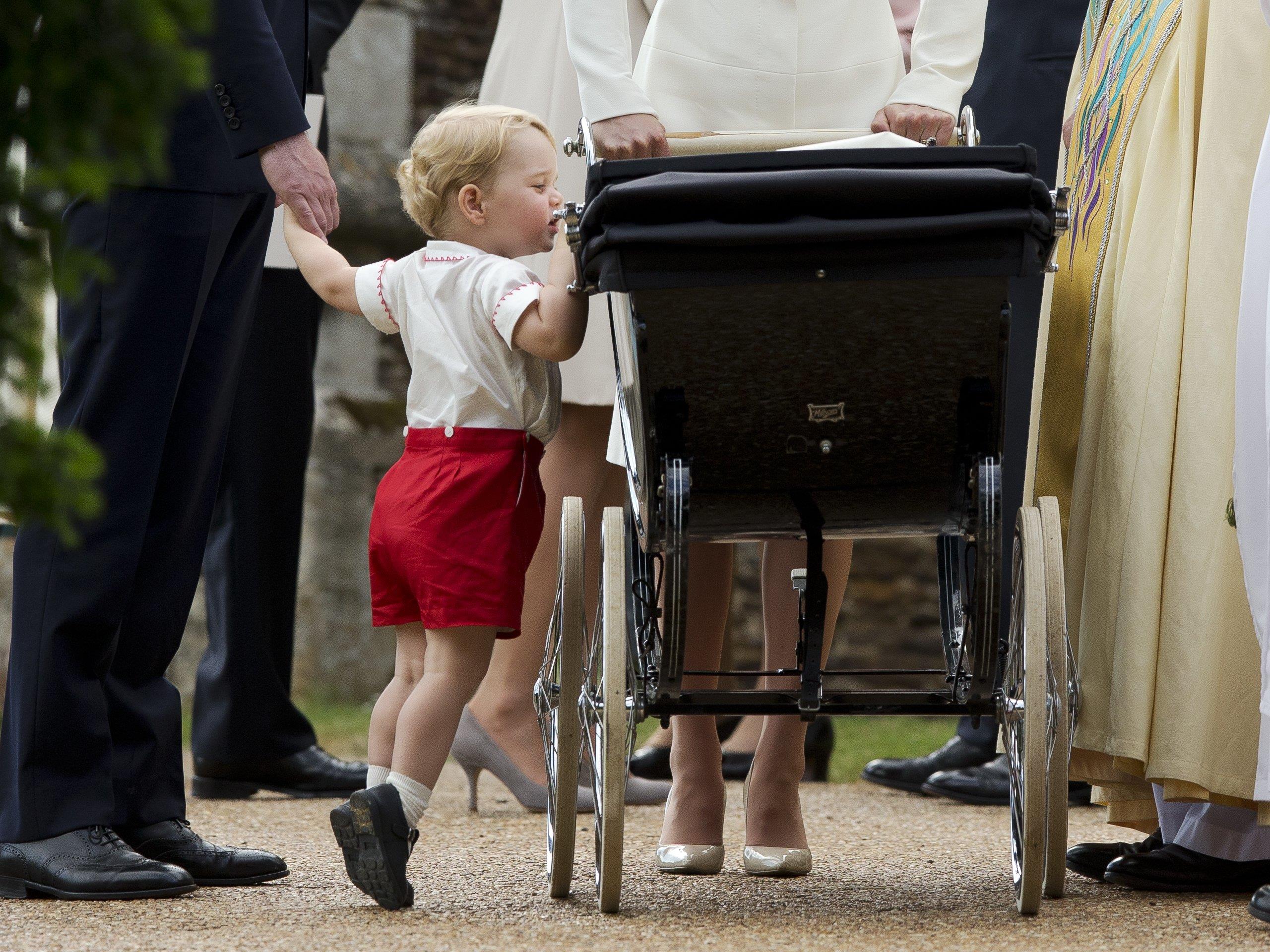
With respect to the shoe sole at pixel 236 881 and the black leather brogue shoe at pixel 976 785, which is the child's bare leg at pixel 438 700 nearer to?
the shoe sole at pixel 236 881

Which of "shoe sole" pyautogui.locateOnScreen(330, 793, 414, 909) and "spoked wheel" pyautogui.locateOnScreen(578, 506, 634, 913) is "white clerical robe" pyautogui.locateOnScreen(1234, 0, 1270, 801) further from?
"shoe sole" pyautogui.locateOnScreen(330, 793, 414, 909)

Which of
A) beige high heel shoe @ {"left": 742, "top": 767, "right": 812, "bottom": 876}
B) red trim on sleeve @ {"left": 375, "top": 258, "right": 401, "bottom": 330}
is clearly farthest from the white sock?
red trim on sleeve @ {"left": 375, "top": 258, "right": 401, "bottom": 330}

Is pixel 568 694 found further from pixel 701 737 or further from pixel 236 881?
pixel 236 881

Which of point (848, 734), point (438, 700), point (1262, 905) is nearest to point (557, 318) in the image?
point (438, 700)

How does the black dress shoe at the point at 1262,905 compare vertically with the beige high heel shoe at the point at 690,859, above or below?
above

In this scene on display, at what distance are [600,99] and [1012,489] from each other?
1.83 m

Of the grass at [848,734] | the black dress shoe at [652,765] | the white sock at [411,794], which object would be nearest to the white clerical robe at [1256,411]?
the white sock at [411,794]

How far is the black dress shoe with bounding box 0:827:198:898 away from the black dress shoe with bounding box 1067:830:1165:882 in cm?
145

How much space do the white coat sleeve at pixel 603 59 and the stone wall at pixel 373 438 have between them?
15.8 feet

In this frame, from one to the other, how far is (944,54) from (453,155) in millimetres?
860

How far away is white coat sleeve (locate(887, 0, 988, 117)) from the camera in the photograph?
2504 mm

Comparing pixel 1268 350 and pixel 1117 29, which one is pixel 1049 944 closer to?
pixel 1268 350

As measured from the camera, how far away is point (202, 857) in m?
2.34

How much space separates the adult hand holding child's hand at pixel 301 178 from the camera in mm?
2281
